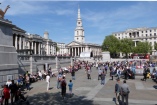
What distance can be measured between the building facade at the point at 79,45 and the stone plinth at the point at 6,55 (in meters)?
122

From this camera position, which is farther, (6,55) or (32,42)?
(32,42)

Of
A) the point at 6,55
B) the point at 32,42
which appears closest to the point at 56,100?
the point at 6,55

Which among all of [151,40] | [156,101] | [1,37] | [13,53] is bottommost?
[156,101]

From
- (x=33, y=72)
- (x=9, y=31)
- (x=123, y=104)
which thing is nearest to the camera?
(x=123, y=104)

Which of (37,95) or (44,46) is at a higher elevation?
(44,46)

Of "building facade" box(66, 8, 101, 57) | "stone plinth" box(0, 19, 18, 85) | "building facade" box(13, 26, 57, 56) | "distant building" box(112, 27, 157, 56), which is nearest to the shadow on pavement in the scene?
"stone plinth" box(0, 19, 18, 85)

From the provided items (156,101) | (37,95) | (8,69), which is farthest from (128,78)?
(8,69)

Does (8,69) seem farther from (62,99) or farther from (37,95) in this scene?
(62,99)

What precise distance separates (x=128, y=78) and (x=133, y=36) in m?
118

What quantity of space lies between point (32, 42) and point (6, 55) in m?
80.0

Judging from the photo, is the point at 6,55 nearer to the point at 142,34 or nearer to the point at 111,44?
the point at 111,44

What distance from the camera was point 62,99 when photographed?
14.3m

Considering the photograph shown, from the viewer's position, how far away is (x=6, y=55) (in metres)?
15.9

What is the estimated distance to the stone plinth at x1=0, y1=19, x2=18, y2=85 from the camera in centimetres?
1529
